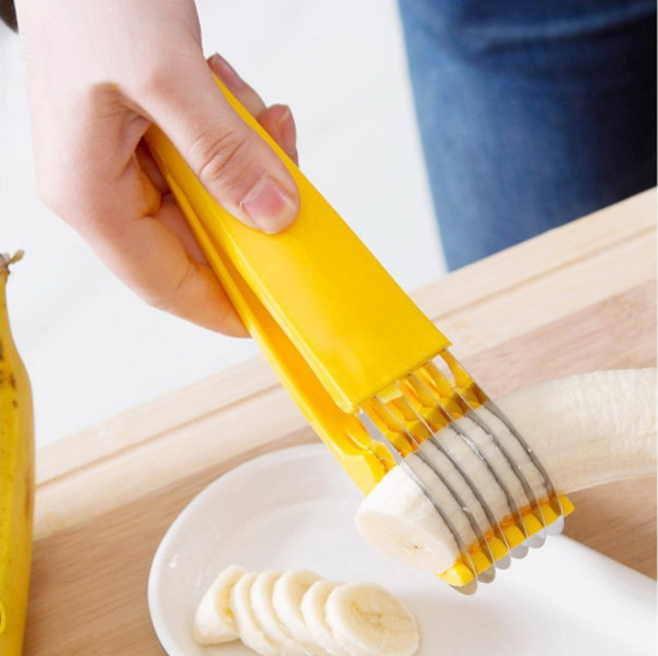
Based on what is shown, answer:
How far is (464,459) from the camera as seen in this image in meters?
0.72

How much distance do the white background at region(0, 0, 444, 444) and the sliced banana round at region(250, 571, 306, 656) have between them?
1.05 m

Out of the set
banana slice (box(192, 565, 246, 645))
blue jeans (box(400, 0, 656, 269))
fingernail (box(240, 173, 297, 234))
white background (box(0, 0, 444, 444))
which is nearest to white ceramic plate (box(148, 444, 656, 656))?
banana slice (box(192, 565, 246, 645))

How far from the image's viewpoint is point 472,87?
1365 millimetres

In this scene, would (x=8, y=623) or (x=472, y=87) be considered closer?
(x=8, y=623)

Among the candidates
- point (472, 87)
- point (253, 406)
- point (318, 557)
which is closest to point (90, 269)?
point (472, 87)

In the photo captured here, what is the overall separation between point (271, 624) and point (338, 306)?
0.84ft

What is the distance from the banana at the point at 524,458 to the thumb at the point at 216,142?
19 cm

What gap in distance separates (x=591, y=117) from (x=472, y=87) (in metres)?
0.14

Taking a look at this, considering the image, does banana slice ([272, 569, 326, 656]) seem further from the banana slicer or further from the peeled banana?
the banana slicer

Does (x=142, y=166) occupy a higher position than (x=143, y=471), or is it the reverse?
(x=142, y=166)

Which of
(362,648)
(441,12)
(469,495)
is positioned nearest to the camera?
(469,495)

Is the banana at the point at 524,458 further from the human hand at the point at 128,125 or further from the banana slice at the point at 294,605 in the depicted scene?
the human hand at the point at 128,125

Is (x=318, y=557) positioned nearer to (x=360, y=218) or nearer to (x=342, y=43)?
(x=360, y=218)

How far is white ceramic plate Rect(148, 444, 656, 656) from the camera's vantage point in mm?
815
